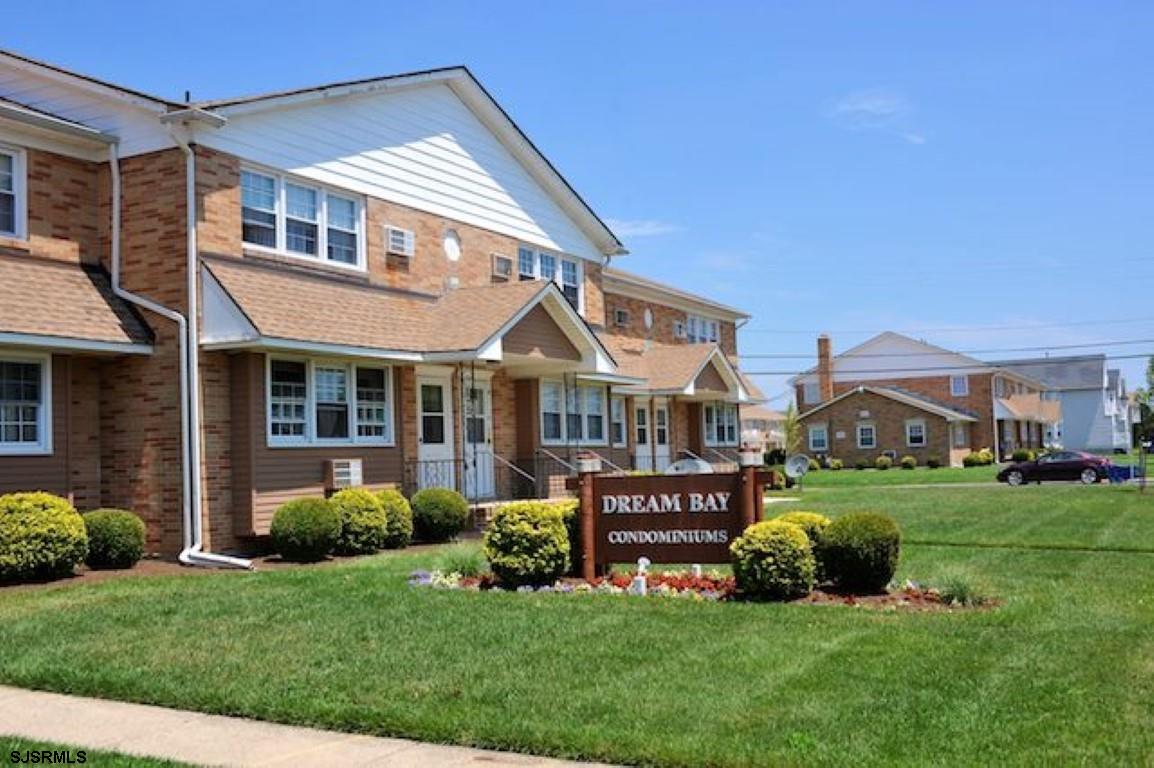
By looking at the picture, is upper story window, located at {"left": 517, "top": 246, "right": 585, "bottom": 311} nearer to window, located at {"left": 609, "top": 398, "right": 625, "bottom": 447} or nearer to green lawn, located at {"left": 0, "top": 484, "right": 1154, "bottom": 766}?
window, located at {"left": 609, "top": 398, "right": 625, "bottom": 447}

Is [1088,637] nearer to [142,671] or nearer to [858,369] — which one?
[142,671]

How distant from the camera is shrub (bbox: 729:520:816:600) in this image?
11.1 m

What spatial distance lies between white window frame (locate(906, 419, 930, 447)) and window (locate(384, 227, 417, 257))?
48921mm

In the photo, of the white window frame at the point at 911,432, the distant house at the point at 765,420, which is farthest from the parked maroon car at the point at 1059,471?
the distant house at the point at 765,420

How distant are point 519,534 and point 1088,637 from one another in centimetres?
597

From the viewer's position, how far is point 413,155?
70.7 feet

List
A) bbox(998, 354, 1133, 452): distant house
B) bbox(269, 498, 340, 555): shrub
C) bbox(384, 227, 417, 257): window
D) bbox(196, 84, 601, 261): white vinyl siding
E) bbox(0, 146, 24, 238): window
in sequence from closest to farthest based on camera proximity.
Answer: bbox(269, 498, 340, 555): shrub → bbox(0, 146, 24, 238): window → bbox(196, 84, 601, 261): white vinyl siding → bbox(384, 227, 417, 257): window → bbox(998, 354, 1133, 452): distant house

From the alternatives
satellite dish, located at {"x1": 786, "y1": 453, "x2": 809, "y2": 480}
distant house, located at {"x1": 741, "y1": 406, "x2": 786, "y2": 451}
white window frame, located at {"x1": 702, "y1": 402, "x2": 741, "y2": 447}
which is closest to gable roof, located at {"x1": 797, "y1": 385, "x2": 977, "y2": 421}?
distant house, located at {"x1": 741, "y1": 406, "x2": 786, "y2": 451}

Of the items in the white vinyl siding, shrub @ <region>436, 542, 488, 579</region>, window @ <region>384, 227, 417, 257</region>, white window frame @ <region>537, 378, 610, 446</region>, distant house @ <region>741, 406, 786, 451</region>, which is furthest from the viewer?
distant house @ <region>741, 406, 786, 451</region>

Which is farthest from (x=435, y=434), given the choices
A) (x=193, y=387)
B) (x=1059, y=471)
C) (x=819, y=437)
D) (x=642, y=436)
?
(x=819, y=437)

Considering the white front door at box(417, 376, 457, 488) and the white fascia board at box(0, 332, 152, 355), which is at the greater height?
the white fascia board at box(0, 332, 152, 355)

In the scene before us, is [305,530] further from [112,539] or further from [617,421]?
[617,421]

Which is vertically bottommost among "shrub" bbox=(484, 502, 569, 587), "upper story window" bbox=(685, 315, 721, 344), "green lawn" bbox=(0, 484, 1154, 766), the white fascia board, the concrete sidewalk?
the concrete sidewalk

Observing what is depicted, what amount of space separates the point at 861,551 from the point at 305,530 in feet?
26.6
